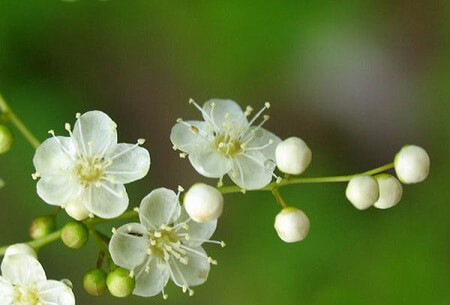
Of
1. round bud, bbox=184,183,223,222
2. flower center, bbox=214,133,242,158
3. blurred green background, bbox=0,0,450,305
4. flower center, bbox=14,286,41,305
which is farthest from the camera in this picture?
blurred green background, bbox=0,0,450,305

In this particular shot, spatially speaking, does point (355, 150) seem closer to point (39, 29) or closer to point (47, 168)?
point (39, 29)

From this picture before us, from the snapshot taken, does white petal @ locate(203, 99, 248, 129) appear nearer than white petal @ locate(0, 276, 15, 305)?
No

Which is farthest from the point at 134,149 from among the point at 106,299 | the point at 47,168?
the point at 106,299

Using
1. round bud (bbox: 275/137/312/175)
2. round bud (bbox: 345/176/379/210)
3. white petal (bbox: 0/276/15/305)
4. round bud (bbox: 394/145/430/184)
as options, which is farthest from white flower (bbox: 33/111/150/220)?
round bud (bbox: 394/145/430/184)

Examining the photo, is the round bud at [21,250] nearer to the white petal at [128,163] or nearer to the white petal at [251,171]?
the white petal at [128,163]

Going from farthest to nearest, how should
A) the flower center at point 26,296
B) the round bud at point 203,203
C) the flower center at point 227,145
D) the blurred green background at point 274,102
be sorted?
the blurred green background at point 274,102, the flower center at point 227,145, the flower center at point 26,296, the round bud at point 203,203

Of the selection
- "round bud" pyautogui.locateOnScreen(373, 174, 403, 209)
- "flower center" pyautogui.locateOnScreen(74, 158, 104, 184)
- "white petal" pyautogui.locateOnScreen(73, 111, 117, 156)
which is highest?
"white petal" pyautogui.locateOnScreen(73, 111, 117, 156)

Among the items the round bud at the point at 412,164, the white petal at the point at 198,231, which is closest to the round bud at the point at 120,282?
the white petal at the point at 198,231

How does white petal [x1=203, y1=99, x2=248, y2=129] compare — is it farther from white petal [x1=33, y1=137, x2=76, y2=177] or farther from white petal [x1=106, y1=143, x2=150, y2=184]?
white petal [x1=33, y1=137, x2=76, y2=177]
